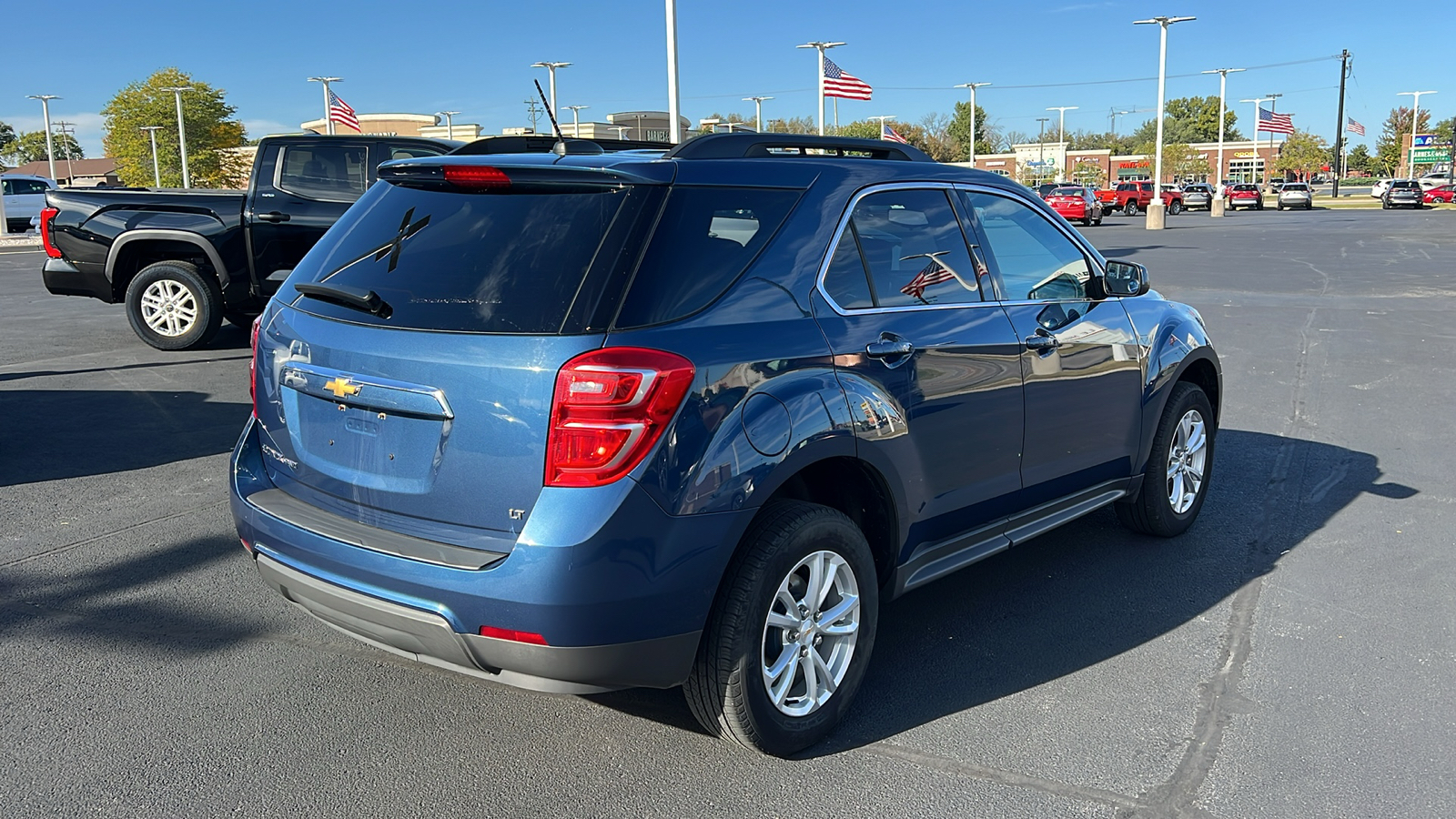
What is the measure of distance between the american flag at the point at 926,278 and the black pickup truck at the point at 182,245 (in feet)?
27.5

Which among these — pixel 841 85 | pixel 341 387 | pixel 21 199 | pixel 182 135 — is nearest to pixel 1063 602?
pixel 341 387

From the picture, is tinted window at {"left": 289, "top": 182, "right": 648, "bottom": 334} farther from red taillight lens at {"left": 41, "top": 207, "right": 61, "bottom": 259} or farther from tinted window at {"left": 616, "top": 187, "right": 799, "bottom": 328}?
red taillight lens at {"left": 41, "top": 207, "right": 61, "bottom": 259}

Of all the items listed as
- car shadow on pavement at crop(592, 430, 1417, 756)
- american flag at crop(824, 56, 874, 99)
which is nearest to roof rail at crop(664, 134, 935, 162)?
car shadow on pavement at crop(592, 430, 1417, 756)

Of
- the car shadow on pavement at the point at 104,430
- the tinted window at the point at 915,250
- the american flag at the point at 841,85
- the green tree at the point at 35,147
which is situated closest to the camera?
the tinted window at the point at 915,250

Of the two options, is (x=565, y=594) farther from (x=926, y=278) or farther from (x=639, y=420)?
(x=926, y=278)

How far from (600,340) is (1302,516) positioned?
174 inches

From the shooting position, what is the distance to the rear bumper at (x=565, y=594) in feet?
9.23

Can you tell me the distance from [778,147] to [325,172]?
8.71 metres

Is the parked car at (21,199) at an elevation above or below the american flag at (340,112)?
below

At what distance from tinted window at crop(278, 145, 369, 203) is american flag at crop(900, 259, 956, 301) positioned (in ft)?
28.1

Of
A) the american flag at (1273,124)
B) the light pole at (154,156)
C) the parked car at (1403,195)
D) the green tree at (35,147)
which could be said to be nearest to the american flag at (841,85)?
the american flag at (1273,124)

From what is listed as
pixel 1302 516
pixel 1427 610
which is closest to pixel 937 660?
pixel 1427 610

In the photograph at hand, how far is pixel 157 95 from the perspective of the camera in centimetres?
7375

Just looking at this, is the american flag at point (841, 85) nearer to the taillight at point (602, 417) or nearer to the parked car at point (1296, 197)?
the taillight at point (602, 417)
